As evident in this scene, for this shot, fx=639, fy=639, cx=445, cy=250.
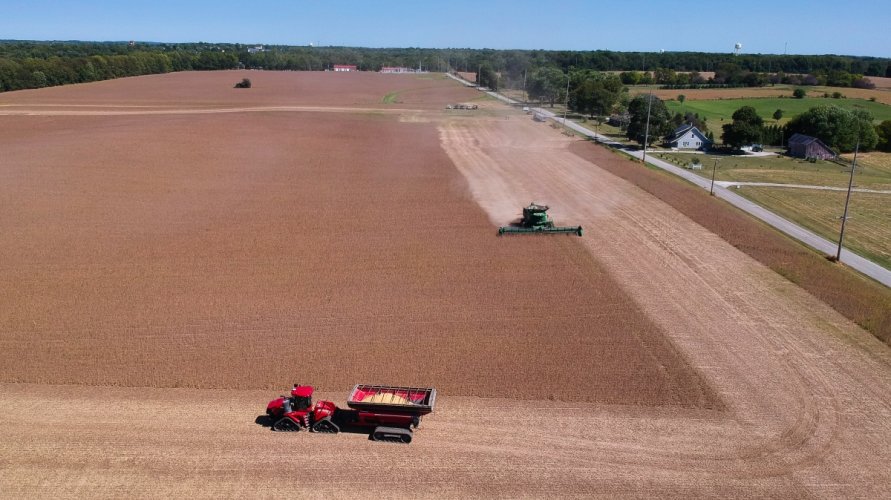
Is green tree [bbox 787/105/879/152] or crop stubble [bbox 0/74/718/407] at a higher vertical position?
Result: green tree [bbox 787/105/879/152]

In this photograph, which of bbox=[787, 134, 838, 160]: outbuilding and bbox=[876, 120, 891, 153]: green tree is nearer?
bbox=[787, 134, 838, 160]: outbuilding

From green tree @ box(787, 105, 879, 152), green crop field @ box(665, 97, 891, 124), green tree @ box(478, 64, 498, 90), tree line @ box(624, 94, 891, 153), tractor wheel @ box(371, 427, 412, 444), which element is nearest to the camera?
tractor wheel @ box(371, 427, 412, 444)

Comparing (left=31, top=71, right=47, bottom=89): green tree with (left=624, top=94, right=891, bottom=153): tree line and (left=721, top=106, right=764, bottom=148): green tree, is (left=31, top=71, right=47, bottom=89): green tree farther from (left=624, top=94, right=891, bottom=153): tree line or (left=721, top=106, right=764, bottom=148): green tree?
(left=721, top=106, right=764, bottom=148): green tree

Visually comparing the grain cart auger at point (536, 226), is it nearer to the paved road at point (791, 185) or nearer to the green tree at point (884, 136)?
the paved road at point (791, 185)

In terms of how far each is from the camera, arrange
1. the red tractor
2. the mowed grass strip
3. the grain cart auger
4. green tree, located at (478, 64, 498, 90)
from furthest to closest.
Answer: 1. green tree, located at (478, 64, 498, 90)
2. the grain cart auger
3. the mowed grass strip
4. the red tractor

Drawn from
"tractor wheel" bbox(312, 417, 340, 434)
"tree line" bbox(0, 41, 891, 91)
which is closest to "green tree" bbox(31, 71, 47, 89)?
"tree line" bbox(0, 41, 891, 91)

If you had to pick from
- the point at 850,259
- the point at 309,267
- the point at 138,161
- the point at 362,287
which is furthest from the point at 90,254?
the point at 850,259

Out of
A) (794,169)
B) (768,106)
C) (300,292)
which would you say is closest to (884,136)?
(794,169)
